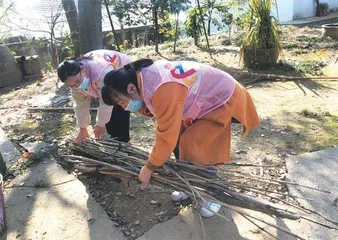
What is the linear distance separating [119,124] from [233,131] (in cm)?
140

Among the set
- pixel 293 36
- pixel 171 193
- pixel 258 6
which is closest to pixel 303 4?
pixel 293 36

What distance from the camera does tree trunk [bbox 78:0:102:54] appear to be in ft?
14.4

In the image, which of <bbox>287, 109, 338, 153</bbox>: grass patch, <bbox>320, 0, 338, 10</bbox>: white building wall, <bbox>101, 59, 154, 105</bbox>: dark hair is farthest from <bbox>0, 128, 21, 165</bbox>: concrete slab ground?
<bbox>320, 0, 338, 10</bbox>: white building wall

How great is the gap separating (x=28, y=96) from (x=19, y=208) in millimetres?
3501

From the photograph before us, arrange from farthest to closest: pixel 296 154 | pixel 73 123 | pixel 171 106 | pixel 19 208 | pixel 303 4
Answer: pixel 303 4 → pixel 73 123 → pixel 296 154 → pixel 19 208 → pixel 171 106

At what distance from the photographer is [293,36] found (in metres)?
8.72

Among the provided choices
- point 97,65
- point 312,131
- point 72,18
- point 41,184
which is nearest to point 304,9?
point 72,18

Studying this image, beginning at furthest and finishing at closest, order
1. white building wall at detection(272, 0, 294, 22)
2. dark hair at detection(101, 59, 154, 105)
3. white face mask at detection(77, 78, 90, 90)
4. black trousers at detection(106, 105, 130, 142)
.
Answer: white building wall at detection(272, 0, 294, 22)
black trousers at detection(106, 105, 130, 142)
white face mask at detection(77, 78, 90, 90)
dark hair at detection(101, 59, 154, 105)

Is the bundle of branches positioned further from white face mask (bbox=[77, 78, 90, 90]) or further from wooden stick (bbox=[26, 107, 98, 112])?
wooden stick (bbox=[26, 107, 98, 112])

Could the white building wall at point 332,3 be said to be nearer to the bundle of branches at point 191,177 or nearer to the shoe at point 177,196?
the bundle of branches at point 191,177

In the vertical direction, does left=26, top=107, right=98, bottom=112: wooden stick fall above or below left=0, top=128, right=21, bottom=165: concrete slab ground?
above

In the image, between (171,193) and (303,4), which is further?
(303,4)

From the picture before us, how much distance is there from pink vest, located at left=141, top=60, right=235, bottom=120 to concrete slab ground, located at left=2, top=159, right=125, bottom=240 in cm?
99

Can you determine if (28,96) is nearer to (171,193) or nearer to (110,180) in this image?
(110,180)
